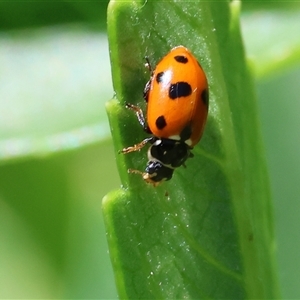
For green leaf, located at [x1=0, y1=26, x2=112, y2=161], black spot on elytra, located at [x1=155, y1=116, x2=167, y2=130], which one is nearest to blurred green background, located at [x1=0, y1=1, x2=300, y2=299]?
green leaf, located at [x1=0, y1=26, x2=112, y2=161]

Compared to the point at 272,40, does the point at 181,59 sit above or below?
below

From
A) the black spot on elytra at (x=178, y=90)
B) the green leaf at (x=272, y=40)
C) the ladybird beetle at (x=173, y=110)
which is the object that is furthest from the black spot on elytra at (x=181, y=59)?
the green leaf at (x=272, y=40)

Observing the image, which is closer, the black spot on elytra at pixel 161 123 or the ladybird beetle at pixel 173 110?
the ladybird beetle at pixel 173 110

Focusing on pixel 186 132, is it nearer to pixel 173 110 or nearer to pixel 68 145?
pixel 173 110

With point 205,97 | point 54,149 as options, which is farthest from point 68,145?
point 205,97

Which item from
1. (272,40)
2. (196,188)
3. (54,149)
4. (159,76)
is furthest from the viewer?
(272,40)

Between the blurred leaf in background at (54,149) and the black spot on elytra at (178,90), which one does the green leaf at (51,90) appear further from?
the black spot on elytra at (178,90)

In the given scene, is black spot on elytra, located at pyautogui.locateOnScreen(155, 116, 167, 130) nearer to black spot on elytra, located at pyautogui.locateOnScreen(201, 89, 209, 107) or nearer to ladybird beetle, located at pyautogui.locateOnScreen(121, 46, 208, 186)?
ladybird beetle, located at pyautogui.locateOnScreen(121, 46, 208, 186)
